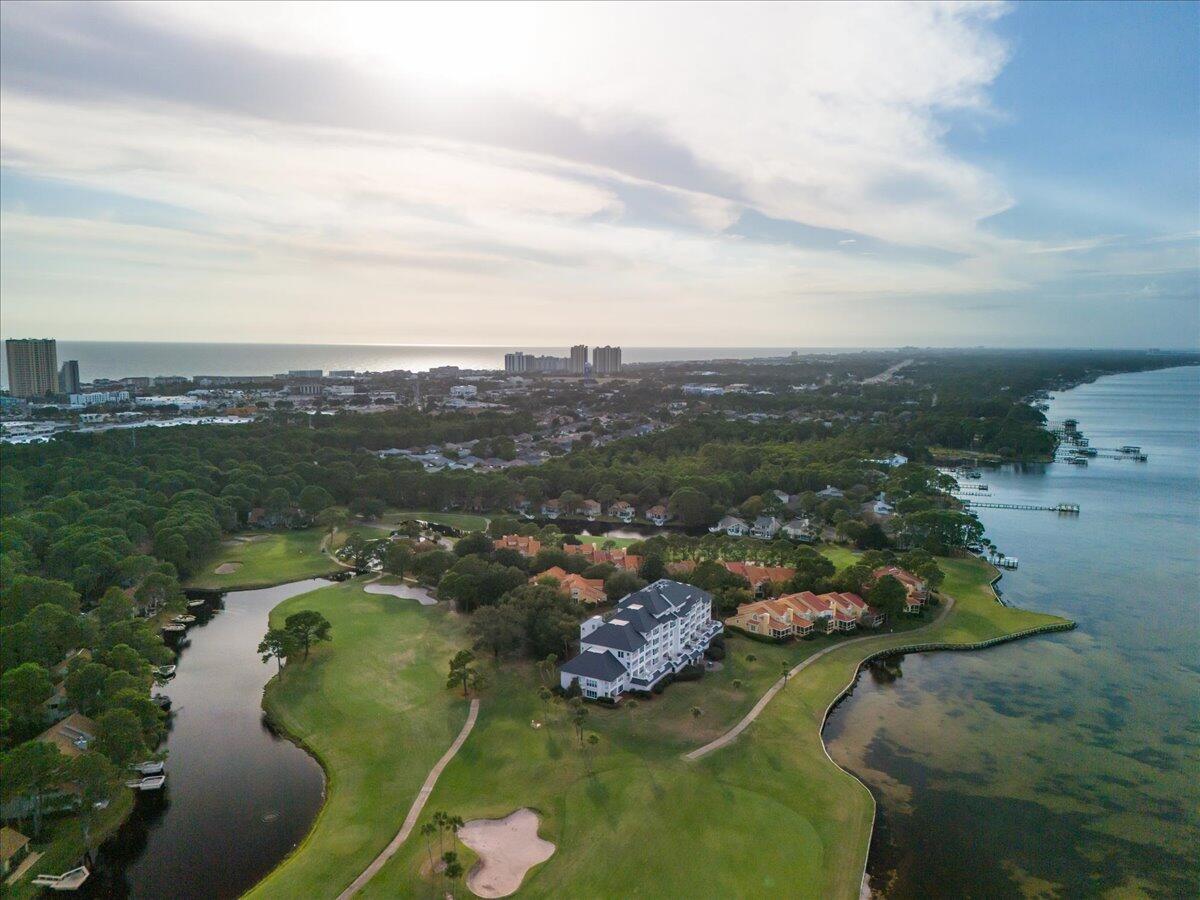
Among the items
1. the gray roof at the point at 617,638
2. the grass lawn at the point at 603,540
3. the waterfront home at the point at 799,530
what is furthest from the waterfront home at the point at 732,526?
the gray roof at the point at 617,638

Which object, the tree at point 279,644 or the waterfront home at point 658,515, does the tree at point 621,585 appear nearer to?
the tree at point 279,644

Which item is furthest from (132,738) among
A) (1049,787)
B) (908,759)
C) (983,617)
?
(983,617)

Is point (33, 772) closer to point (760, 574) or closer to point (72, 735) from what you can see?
point (72, 735)

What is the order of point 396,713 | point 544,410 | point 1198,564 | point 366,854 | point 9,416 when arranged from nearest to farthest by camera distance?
1. point 366,854
2. point 396,713
3. point 1198,564
4. point 9,416
5. point 544,410

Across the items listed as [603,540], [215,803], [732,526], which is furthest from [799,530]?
[215,803]

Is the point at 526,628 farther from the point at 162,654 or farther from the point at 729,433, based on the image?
the point at 729,433

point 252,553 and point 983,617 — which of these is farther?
point 252,553

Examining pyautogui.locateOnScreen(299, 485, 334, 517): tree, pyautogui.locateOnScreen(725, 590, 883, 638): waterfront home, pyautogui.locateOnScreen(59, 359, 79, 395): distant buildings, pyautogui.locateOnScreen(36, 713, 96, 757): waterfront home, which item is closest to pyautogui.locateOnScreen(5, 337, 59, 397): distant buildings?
pyautogui.locateOnScreen(59, 359, 79, 395): distant buildings
